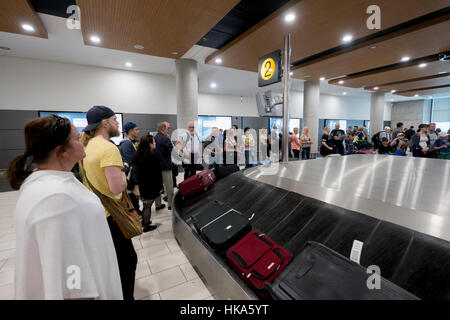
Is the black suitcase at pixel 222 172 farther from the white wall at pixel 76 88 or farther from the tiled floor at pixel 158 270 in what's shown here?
the white wall at pixel 76 88

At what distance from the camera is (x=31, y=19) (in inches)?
167

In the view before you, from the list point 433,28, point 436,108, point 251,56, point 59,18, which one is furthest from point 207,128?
point 436,108

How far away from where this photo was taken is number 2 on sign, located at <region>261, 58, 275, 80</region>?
403 cm

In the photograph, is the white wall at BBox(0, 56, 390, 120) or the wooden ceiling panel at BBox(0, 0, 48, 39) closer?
the wooden ceiling panel at BBox(0, 0, 48, 39)

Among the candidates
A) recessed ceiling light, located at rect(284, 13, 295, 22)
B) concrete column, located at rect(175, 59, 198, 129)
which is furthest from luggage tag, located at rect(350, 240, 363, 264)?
concrete column, located at rect(175, 59, 198, 129)

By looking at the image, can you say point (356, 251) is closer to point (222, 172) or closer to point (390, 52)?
point (222, 172)

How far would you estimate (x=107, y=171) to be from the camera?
1595 millimetres

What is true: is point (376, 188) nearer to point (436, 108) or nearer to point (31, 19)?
point (31, 19)

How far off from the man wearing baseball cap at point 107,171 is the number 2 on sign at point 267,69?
3.14 m

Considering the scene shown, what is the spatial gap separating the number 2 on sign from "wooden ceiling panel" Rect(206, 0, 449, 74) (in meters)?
0.90

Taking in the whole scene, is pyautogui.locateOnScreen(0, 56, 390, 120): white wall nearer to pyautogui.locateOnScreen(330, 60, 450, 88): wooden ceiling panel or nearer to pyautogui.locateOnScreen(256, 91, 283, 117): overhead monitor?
pyautogui.locateOnScreen(256, 91, 283, 117): overhead monitor

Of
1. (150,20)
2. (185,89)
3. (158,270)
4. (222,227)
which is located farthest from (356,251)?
(185,89)
